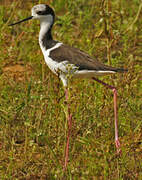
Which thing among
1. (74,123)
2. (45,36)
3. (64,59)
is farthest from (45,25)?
(74,123)

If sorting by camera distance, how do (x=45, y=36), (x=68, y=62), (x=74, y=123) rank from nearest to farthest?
(x=74, y=123) → (x=68, y=62) → (x=45, y=36)

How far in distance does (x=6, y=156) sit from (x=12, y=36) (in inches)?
85.9

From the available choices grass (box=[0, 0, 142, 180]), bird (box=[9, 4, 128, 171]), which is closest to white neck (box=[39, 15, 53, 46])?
bird (box=[9, 4, 128, 171])

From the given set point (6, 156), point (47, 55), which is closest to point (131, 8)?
point (47, 55)

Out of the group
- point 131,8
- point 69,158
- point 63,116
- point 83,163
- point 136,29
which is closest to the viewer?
point 83,163

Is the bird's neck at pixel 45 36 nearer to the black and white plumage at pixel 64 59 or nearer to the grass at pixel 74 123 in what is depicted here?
the black and white plumage at pixel 64 59

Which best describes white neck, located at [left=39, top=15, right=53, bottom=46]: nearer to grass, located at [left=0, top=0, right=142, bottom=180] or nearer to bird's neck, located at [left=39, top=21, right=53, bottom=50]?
bird's neck, located at [left=39, top=21, right=53, bottom=50]

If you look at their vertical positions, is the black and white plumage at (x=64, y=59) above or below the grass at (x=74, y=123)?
above

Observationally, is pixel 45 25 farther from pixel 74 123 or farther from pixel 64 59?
pixel 74 123

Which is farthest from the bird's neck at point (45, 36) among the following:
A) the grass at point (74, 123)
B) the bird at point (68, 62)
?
the grass at point (74, 123)

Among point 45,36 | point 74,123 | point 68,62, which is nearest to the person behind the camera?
point 74,123

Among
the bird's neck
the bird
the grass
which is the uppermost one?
the bird's neck

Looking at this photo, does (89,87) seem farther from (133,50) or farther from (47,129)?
(133,50)

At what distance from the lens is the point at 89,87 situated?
3934 mm
